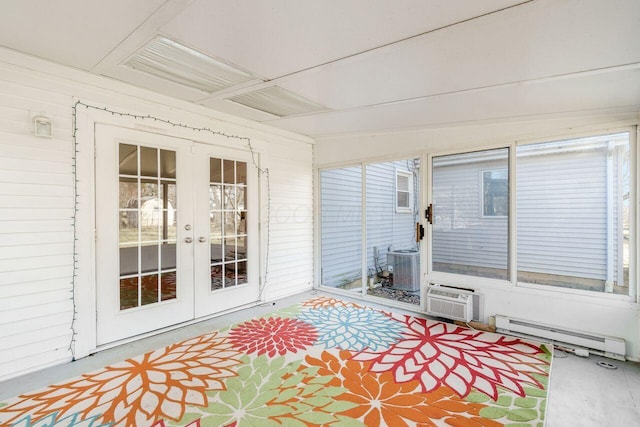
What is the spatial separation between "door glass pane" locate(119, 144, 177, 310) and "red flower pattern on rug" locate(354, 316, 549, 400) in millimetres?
2266

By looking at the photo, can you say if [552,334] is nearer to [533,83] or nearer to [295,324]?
[533,83]

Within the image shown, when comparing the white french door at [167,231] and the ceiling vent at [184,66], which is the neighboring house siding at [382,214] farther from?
the ceiling vent at [184,66]

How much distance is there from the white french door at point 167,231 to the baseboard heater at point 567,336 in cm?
320

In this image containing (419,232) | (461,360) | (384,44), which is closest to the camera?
(384,44)

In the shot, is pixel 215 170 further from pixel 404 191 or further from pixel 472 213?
pixel 472 213

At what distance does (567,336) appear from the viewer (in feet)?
10.2

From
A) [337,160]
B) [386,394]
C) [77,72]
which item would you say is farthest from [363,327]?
[77,72]

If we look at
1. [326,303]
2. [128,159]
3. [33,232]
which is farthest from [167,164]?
[326,303]

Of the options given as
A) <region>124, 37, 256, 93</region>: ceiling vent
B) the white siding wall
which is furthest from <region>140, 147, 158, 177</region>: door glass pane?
<region>124, 37, 256, 93</region>: ceiling vent

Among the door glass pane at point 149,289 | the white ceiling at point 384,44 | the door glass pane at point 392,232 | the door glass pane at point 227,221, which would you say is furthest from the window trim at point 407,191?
the door glass pane at point 149,289

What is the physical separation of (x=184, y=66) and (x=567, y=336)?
174 inches

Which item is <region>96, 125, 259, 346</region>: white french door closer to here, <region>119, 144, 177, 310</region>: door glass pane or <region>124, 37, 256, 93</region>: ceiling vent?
<region>119, 144, 177, 310</region>: door glass pane

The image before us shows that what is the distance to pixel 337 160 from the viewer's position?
201 inches

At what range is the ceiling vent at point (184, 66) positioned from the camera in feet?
7.65
